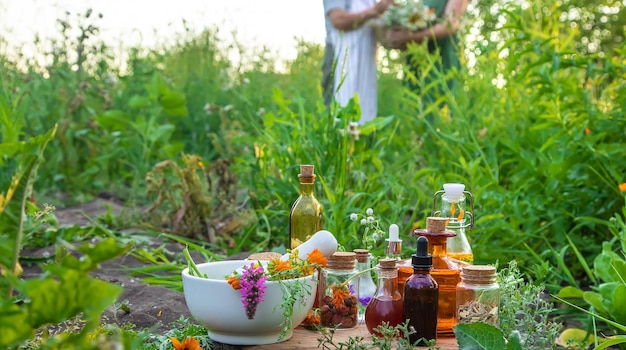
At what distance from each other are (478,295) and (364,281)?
33 cm

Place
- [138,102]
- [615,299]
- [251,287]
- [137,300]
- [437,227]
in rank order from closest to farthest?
[251,287] < [437,227] < [615,299] < [137,300] < [138,102]

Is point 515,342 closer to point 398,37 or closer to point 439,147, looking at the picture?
point 439,147

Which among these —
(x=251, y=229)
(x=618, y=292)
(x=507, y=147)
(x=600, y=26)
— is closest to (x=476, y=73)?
(x=507, y=147)

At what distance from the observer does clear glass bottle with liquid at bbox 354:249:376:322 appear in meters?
1.84

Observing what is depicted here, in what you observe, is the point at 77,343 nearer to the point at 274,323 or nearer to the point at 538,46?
the point at 274,323

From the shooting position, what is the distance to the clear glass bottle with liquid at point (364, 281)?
1838mm

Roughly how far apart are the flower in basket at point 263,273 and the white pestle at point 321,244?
0.08ft

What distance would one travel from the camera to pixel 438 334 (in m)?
1.72

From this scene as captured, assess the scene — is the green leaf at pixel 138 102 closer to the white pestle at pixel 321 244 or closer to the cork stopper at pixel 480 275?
the white pestle at pixel 321 244

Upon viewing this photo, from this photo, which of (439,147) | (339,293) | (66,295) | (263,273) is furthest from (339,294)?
(439,147)

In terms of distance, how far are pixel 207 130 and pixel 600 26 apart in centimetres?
1068

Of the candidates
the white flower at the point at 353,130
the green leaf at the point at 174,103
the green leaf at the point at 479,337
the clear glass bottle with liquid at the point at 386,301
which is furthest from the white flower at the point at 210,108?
the green leaf at the point at 479,337

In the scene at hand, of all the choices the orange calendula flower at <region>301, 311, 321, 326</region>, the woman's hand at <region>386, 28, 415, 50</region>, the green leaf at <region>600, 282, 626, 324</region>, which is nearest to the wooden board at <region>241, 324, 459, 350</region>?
the orange calendula flower at <region>301, 311, 321, 326</region>

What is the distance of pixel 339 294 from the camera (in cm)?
178
